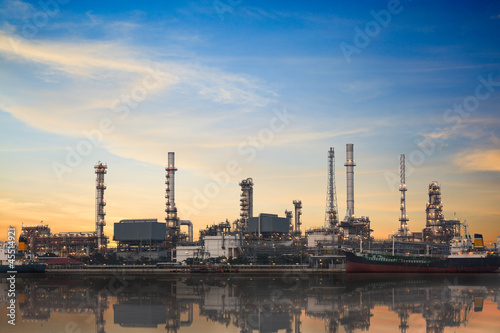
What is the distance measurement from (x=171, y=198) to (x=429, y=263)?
74398 millimetres

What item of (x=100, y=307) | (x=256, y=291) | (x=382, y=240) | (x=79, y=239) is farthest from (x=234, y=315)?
(x=79, y=239)

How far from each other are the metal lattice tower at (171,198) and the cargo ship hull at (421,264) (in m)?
61.8

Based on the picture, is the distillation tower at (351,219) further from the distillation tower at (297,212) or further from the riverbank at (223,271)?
the riverbank at (223,271)

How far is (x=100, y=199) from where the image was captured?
15288cm

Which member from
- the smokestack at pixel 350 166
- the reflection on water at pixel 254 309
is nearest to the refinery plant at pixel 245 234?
the smokestack at pixel 350 166

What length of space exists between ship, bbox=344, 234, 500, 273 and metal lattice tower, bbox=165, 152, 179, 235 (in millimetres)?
60079

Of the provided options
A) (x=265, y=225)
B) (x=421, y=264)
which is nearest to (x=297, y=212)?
(x=265, y=225)

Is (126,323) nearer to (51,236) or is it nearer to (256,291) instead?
(256,291)

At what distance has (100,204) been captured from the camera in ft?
502

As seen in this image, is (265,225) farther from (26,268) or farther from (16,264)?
(16,264)

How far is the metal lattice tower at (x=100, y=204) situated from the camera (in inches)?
6019

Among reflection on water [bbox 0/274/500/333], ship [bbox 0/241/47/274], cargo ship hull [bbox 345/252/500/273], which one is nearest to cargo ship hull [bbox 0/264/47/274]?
ship [bbox 0/241/47/274]

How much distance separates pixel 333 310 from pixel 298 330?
8.88m

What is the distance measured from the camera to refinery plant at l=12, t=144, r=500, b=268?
483 feet
